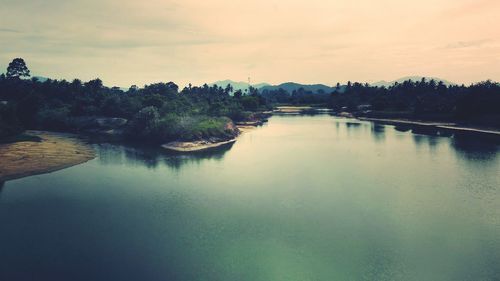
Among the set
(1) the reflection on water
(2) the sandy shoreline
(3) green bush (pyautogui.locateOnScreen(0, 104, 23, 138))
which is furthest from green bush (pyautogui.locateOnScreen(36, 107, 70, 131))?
(2) the sandy shoreline

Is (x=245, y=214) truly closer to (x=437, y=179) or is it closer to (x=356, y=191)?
(x=356, y=191)

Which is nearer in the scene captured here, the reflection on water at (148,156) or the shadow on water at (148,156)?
the shadow on water at (148,156)

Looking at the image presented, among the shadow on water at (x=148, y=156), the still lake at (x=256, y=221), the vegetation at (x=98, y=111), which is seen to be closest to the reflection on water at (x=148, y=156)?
the shadow on water at (x=148, y=156)

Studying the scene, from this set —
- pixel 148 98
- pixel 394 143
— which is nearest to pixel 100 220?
pixel 394 143

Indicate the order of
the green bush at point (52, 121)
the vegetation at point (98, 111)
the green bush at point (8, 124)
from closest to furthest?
the green bush at point (8, 124), the vegetation at point (98, 111), the green bush at point (52, 121)

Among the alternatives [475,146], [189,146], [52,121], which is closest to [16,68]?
[52,121]

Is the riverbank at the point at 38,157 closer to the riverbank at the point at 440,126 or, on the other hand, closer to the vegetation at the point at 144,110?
the vegetation at the point at 144,110
